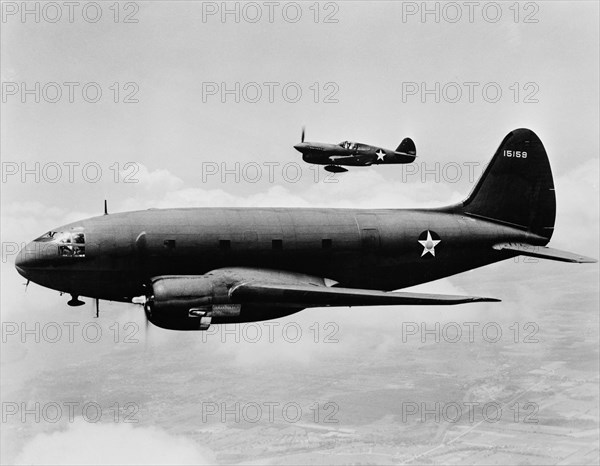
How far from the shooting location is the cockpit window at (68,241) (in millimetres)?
20094

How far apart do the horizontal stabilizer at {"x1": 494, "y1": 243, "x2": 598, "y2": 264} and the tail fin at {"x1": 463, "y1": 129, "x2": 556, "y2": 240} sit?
1117 millimetres

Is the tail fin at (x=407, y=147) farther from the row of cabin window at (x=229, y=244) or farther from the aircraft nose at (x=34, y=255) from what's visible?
the aircraft nose at (x=34, y=255)

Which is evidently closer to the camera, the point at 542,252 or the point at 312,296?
the point at 312,296

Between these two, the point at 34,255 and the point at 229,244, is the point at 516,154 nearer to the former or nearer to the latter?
the point at 229,244

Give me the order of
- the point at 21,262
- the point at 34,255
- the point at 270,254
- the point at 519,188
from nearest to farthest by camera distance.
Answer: the point at 34,255, the point at 21,262, the point at 270,254, the point at 519,188

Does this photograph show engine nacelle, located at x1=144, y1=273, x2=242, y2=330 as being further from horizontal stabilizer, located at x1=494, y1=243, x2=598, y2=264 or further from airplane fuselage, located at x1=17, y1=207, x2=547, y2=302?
horizontal stabilizer, located at x1=494, y1=243, x2=598, y2=264

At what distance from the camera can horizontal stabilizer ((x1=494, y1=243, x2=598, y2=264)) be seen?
2486 centimetres

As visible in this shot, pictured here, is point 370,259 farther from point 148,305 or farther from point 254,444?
point 254,444

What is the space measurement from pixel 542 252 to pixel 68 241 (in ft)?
60.2

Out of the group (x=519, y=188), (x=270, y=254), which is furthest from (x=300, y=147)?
(x=270, y=254)

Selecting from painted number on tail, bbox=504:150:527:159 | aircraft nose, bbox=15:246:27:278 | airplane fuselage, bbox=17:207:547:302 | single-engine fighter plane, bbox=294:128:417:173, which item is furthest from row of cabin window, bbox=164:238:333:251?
painted number on tail, bbox=504:150:527:159

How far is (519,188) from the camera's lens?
88.6ft

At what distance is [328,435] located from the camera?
86562 millimetres

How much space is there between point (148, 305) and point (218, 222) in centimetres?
420
